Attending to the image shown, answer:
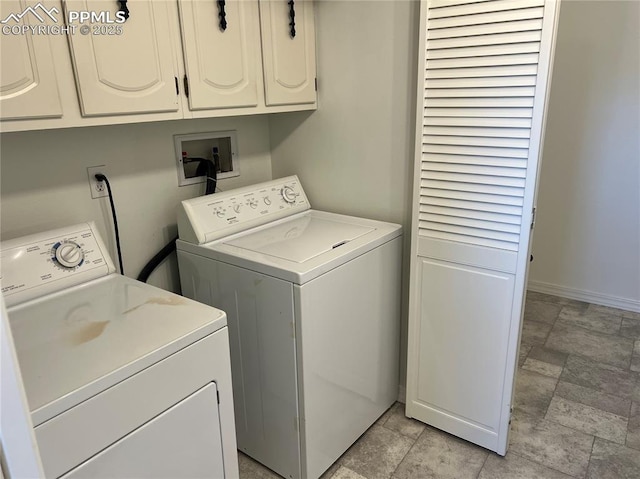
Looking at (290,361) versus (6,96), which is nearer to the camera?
(6,96)

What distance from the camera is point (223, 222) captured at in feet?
6.20

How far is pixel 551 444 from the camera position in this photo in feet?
6.60

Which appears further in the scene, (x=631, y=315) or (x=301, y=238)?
(x=631, y=315)

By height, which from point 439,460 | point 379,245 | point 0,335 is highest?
point 0,335

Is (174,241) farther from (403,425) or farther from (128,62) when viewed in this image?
(403,425)

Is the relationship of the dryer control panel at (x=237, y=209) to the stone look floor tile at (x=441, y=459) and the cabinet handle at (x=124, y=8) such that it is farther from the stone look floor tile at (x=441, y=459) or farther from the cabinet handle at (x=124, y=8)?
the stone look floor tile at (x=441, y=459)

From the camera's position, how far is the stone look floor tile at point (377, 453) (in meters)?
1.92

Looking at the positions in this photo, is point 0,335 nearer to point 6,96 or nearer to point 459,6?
point 6,96

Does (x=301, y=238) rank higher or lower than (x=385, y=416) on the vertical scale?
higher

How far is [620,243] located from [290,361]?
100 inches

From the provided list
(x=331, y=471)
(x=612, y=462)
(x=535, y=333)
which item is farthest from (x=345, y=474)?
(x=535, y=333)

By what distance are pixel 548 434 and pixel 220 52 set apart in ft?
6.83

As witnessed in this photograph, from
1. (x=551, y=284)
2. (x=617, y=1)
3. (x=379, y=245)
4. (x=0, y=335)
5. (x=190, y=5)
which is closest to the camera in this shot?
(x=0, y=335)

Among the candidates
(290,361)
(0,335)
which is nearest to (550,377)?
(290,361)
